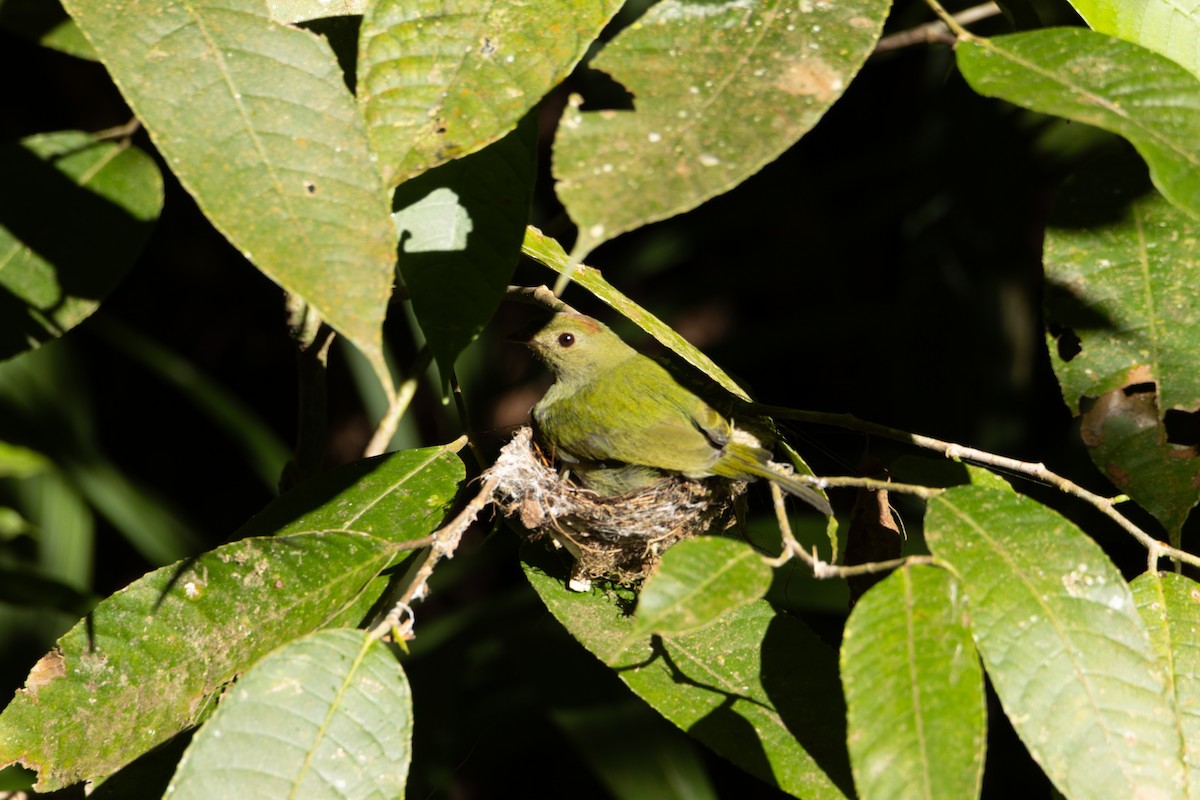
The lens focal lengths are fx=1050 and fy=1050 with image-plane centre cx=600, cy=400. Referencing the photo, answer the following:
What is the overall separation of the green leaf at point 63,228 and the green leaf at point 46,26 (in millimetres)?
→ 297

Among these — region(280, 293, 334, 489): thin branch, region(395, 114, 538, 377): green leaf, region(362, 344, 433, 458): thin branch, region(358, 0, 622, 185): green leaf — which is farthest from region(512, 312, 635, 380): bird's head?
region(358, 0, 622, 185): green leaf

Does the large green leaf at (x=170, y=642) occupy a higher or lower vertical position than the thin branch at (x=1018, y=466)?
lower

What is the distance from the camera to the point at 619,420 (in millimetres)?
2477

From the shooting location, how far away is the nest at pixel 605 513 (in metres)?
1.88

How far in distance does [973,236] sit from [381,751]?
446cm

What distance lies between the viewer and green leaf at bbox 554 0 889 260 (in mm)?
1047

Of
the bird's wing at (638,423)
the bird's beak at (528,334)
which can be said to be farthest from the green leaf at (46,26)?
the bird's wing at (638,423)

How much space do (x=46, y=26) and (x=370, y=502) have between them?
1161 millimetres

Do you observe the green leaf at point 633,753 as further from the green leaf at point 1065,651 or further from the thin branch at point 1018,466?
the green leaf at point 1065,651

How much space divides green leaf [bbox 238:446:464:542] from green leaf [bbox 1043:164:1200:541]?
0.96 m

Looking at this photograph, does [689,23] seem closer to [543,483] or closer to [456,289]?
[456,289]

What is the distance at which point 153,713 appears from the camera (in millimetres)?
1401

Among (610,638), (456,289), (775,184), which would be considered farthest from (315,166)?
(775,184)

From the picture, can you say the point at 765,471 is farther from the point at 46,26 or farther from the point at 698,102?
the point at 46,26
